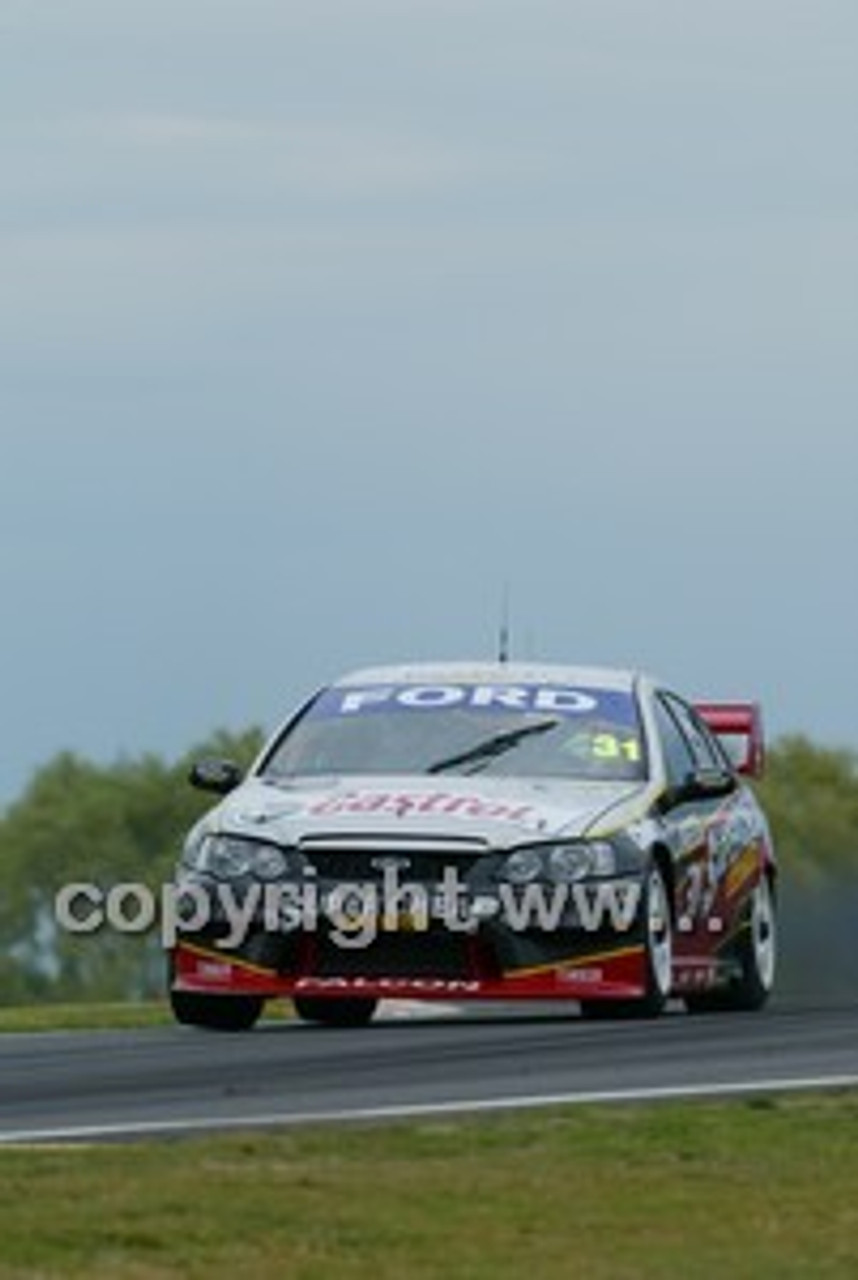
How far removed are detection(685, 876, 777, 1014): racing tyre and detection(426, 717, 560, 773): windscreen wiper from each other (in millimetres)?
1527

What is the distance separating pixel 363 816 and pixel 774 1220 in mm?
8597

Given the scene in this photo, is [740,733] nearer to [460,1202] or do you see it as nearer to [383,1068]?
[383,1068]

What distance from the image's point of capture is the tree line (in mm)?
61531

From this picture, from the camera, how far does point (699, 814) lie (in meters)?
22.6

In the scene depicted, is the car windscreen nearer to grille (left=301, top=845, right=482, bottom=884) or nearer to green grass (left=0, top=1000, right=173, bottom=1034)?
grille (left=301, top=845, right=482, bottom=884)

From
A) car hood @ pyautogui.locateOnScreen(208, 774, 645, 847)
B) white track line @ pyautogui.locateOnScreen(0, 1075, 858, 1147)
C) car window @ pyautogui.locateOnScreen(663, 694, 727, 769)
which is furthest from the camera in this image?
car window @ pyautogui.locateOnScreen(663, 694, 727, 769)

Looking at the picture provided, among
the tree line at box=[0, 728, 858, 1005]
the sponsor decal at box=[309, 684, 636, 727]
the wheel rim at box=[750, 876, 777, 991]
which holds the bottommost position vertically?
the tree line at box=[0, 728, 858, 1005]

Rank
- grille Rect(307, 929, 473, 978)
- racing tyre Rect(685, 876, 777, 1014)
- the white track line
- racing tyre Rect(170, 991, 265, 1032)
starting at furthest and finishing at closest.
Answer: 1. racing tyre Rect(685, 876, 777, 1014)
2. racing tyre Rect(170, 991, 265, 1032)
3. grille Rect(307, 929, 473, 978)
4. the white track line

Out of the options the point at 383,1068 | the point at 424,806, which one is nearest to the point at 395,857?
the point at 424,806

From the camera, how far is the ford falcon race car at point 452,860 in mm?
20922

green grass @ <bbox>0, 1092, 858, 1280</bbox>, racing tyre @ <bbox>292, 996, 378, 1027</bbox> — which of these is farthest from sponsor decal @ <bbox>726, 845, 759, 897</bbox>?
green grass @ <bbox>0, 1092, 858, 1280</bbox>

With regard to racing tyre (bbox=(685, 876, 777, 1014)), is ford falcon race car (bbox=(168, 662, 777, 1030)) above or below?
above

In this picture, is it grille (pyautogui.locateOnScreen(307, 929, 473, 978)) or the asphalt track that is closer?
the asphalt track

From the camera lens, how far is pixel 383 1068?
17.7 metres
